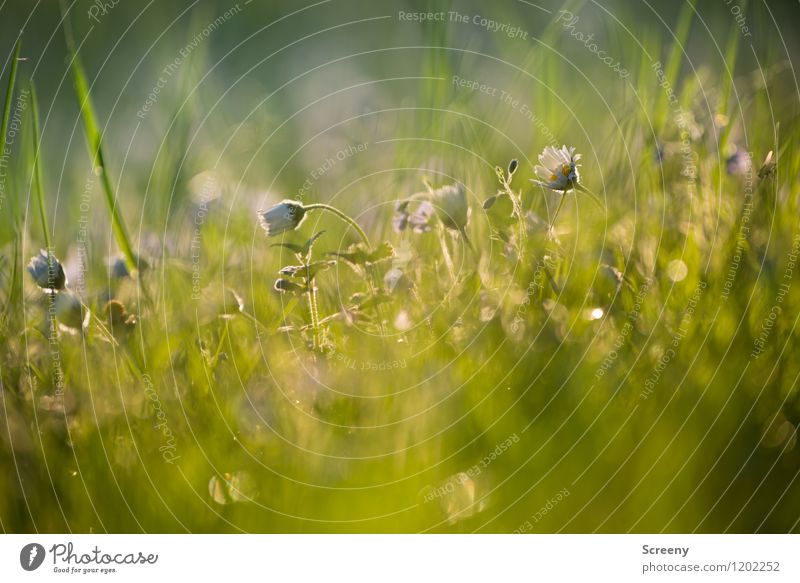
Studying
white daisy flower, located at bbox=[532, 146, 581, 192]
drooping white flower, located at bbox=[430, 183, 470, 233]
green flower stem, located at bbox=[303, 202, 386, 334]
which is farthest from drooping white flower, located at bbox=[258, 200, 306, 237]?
white daisy flower, located at bbox=[532, 146, 581, 192]

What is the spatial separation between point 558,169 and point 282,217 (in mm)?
318

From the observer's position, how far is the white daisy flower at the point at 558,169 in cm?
91

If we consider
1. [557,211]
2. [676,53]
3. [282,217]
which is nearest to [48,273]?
[282,217]

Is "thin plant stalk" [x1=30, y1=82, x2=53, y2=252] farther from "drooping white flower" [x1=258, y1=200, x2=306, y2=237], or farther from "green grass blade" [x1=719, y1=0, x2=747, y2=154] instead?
"green grass blade" [x1=719, y1=0, x2=747, y2=154]

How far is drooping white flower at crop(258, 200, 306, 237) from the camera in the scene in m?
0.89

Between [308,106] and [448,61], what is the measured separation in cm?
17

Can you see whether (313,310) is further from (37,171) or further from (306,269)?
(37,171)

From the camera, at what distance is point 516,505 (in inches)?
35.7
